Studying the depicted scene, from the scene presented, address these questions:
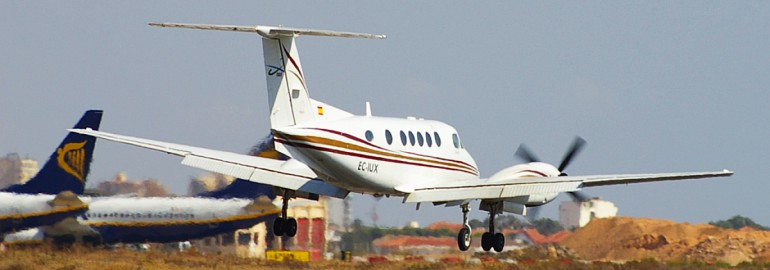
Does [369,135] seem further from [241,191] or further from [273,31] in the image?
[241,191]

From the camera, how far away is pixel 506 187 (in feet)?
Answer: 126

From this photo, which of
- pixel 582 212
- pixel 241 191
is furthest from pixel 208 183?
pixel 582 212

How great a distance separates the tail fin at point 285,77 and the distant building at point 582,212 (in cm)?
3704

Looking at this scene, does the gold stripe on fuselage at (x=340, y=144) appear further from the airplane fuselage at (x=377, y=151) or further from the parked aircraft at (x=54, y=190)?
the parked aircraft at (x=54, y=190)

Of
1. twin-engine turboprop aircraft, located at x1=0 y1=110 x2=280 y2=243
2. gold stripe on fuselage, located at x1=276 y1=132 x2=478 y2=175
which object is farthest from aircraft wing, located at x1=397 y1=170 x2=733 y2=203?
twin-engine turboprop aircraft, located at x1=0 y1=110 x2=280 y2=243

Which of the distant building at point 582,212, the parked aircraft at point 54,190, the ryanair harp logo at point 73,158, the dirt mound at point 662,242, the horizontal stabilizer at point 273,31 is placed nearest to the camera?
the horizontal stabilizer at point 273,31

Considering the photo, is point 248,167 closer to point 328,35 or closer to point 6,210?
point 328,35

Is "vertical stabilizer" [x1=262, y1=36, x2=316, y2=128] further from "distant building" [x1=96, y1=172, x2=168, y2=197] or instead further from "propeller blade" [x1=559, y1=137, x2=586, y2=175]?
"distant building" [x1=96, y1=172, x2=168, y2=197]

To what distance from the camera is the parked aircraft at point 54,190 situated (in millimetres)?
58844

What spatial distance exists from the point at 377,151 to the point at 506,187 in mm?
4085

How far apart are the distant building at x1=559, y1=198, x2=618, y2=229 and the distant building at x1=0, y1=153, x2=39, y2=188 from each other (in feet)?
90.0

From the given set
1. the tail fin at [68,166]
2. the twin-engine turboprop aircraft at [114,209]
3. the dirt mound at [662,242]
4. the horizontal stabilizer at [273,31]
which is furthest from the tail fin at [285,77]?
the dirt mound at [662,242]

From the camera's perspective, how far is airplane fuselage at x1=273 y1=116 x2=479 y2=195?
35188mm

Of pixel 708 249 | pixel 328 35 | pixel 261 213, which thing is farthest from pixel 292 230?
pixel 708 249
